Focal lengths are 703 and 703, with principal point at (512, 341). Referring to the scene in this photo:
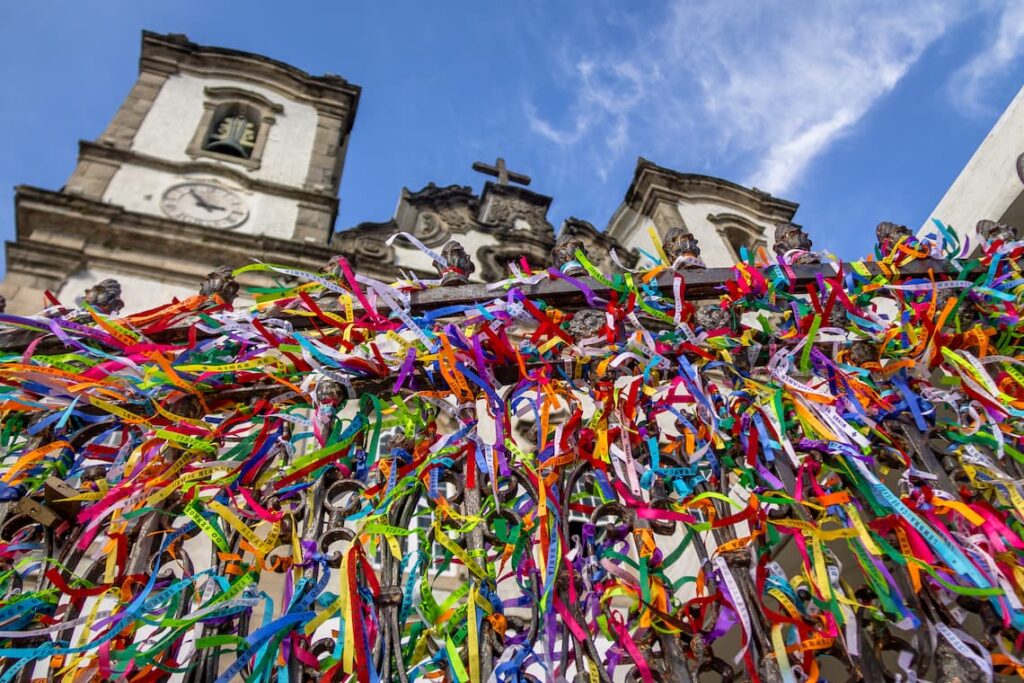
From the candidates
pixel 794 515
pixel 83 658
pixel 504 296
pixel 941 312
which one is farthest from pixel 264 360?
pixel 941 312

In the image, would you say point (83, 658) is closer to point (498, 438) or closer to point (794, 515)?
point (498, 438)

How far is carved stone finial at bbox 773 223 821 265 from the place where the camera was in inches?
141

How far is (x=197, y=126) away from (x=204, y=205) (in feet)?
8.45

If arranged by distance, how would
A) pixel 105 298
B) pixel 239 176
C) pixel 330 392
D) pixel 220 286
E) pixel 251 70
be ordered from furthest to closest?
pixel 251 70, pixel 239 176, pixel 105 298, pixel 220 286, pixel 330 392

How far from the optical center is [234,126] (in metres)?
14.0

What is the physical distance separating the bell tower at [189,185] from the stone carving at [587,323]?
7914mm

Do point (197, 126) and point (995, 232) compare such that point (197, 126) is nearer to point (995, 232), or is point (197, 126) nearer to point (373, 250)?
point (373, 250)

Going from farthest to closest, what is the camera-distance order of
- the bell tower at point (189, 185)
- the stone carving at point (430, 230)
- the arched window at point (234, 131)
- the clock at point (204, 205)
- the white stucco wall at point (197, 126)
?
the arched window at point (234, 131) → the stone carving at point (430, 230) → the white stucco wall at point (197, 126) → the clock at point (204, 205) → the bell tower at point (189, 185)

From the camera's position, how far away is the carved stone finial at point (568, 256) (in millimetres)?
3486

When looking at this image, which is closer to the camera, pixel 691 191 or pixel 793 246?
pixel 793 246

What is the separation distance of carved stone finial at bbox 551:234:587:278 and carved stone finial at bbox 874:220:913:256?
5.56ft

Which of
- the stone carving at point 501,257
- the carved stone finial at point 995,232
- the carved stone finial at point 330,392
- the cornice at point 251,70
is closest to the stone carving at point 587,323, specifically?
the carved stone finial at point 330,392

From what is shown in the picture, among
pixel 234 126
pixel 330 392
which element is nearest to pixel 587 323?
pixel 330 392

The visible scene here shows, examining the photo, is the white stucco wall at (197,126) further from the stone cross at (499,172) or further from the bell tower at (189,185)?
the stone cross at (499,172)
